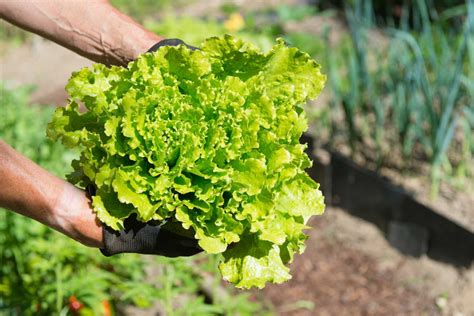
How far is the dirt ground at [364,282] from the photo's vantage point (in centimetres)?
373

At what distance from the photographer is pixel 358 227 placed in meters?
4.28

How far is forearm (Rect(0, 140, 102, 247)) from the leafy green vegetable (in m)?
0.08

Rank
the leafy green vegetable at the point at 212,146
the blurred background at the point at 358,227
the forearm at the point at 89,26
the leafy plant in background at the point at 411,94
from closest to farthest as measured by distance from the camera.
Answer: the leafy green vegetable at the point at 212,146 < the forearm at the point at 89,26 < the blurred background at the point at 358,227 < the leafy plant in background at the point at 411,94

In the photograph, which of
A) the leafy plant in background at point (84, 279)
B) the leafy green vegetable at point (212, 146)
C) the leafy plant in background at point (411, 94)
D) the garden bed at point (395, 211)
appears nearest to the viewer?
the leafy green vegetable at point (212, 146)

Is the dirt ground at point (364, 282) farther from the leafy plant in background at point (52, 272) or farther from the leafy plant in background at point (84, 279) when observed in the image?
the leafy plant in background at point (52, 272)

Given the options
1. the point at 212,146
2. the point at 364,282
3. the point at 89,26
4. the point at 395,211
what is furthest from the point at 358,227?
the point at 212,146

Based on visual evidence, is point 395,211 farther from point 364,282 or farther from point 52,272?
point 52,272

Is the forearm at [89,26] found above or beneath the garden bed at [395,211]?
above

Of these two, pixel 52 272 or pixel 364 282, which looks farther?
pixel 364 282

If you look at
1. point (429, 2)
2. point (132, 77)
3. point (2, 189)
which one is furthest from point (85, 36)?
point (429, 2)

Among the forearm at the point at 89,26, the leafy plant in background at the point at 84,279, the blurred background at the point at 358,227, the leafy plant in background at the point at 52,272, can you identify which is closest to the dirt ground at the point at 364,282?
the blurred background at the point at 358,227

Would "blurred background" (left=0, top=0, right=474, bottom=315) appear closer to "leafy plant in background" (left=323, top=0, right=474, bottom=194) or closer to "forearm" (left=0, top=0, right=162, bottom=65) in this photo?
"leafy plant in background" (left=323, top=0, right=474, bottom=194)

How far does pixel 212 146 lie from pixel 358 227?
9.02 feet

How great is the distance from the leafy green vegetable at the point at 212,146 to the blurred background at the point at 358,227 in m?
1.11
